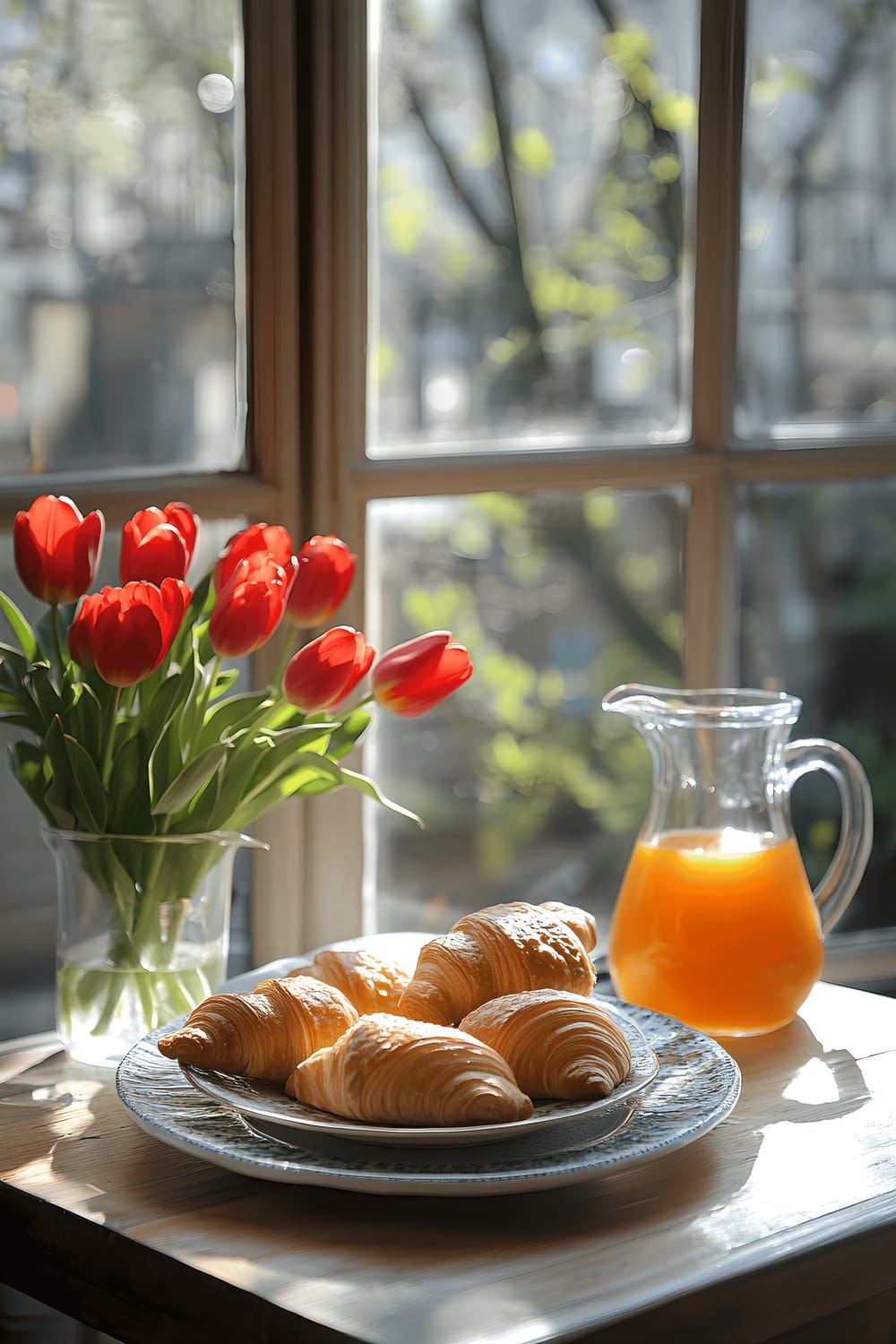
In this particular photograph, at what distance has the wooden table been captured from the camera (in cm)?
68

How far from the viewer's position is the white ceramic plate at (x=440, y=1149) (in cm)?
75

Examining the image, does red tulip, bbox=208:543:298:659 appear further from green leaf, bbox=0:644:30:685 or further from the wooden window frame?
the wooden window frame

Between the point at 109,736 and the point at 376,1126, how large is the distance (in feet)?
1.03

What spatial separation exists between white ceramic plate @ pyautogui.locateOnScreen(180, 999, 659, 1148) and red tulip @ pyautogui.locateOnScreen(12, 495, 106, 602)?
0.97 feet

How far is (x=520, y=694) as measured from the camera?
1.40m

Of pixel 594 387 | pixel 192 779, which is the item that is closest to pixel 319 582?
pixel 192 779

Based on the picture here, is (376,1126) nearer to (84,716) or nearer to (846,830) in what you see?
(84,716)

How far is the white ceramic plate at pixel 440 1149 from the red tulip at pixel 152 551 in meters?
0.27

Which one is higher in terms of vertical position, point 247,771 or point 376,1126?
point 247,771

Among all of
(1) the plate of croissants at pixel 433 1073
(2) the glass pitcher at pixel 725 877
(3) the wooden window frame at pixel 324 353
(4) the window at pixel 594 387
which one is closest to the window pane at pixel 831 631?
(4) the window at pixel 594 387

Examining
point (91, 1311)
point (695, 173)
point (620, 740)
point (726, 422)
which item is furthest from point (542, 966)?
point (695, 173)

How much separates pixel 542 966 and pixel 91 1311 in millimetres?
293

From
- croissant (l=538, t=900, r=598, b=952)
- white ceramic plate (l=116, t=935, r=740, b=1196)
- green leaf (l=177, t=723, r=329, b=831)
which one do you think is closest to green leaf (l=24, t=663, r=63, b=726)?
green leaf (l=177, t=723, r=329, b=831)

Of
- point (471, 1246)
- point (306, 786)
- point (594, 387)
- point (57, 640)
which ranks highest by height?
point (594, 387)
